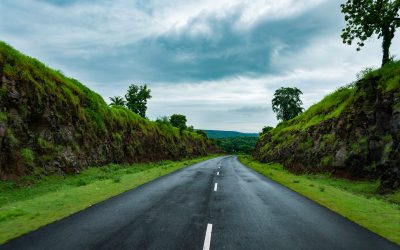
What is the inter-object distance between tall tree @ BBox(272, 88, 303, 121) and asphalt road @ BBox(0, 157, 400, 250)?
75458mm

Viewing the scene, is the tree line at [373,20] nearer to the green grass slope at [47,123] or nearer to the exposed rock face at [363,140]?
the exposed rock face at [363,140]

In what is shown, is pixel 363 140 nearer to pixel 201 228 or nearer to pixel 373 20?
pixel 373 20

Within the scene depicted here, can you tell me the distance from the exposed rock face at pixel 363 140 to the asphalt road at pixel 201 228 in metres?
7.14

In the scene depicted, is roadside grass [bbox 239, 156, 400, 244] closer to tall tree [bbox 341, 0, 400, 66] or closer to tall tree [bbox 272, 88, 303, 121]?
tall tree [bbox 341, 0, 400, 66]

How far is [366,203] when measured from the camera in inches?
456

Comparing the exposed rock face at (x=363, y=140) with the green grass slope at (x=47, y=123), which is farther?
the green grass slope at (x=47, y=123)

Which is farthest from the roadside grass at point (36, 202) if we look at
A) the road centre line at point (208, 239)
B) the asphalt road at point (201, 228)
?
the road centre line at point (208, 239)

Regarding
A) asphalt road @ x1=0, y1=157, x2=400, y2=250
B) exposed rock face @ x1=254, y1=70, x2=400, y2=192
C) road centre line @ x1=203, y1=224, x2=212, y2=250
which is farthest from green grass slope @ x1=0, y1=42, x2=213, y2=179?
exposed rock face @ x1=254, y1=70, x2=400, y2=192

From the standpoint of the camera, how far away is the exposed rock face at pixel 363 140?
15.8 m

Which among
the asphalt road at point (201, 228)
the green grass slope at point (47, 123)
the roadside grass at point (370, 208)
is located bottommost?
the asphalt road at point (201, 228)

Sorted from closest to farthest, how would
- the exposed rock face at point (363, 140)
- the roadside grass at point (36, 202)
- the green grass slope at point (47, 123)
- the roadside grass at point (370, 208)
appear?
the roadside grass at point (36, 202)
the roadside grass at point (370, 208)
the exposed rock face at point (363, 140)
the green grass slope at point (47, 123)

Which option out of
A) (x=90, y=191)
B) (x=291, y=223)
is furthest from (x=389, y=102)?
(x=90, y=191)

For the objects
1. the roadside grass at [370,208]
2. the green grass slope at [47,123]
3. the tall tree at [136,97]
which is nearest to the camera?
the roadside grass at [370,208]

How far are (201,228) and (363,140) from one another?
16634mm
